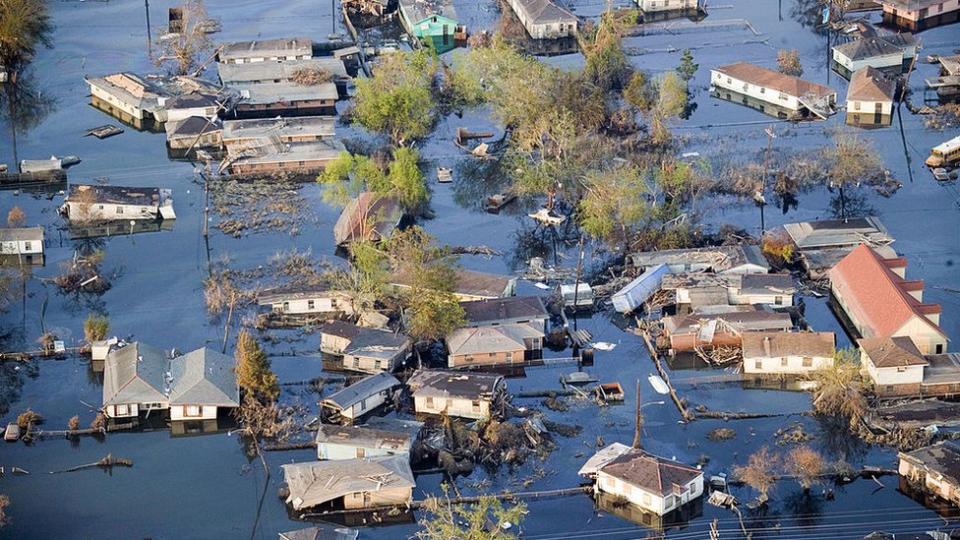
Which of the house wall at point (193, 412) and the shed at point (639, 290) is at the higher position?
the shed at point (639, 290)

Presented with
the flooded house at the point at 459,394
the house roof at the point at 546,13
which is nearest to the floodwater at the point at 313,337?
the flooded house at the point at 459,394

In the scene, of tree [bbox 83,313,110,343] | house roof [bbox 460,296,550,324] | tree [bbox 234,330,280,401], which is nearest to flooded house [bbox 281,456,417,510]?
tree [bbox 234,330,280,401]

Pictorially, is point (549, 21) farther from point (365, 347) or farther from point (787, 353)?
point (787, 353)

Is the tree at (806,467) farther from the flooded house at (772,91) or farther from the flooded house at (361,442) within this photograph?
the flooded house at (772,91)

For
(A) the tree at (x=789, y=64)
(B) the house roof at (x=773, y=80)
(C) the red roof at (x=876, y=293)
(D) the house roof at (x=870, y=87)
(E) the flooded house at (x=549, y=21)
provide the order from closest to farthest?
(C) the red roof at (x=876, y=293), (D) the house roof at (x=870, y=87), (B) the house roof at (x=773, y=80), (A) the tree at (x=789, y=64), (E) the flooded house at (x=549, y=21)

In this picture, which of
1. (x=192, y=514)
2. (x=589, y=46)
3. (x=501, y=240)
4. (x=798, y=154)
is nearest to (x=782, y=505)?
(x=192, y=514)

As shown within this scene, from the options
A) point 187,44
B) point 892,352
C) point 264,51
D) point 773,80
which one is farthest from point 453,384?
point 187,44

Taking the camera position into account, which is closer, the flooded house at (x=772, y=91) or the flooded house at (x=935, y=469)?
the flooded house at (x=935, y=469)
